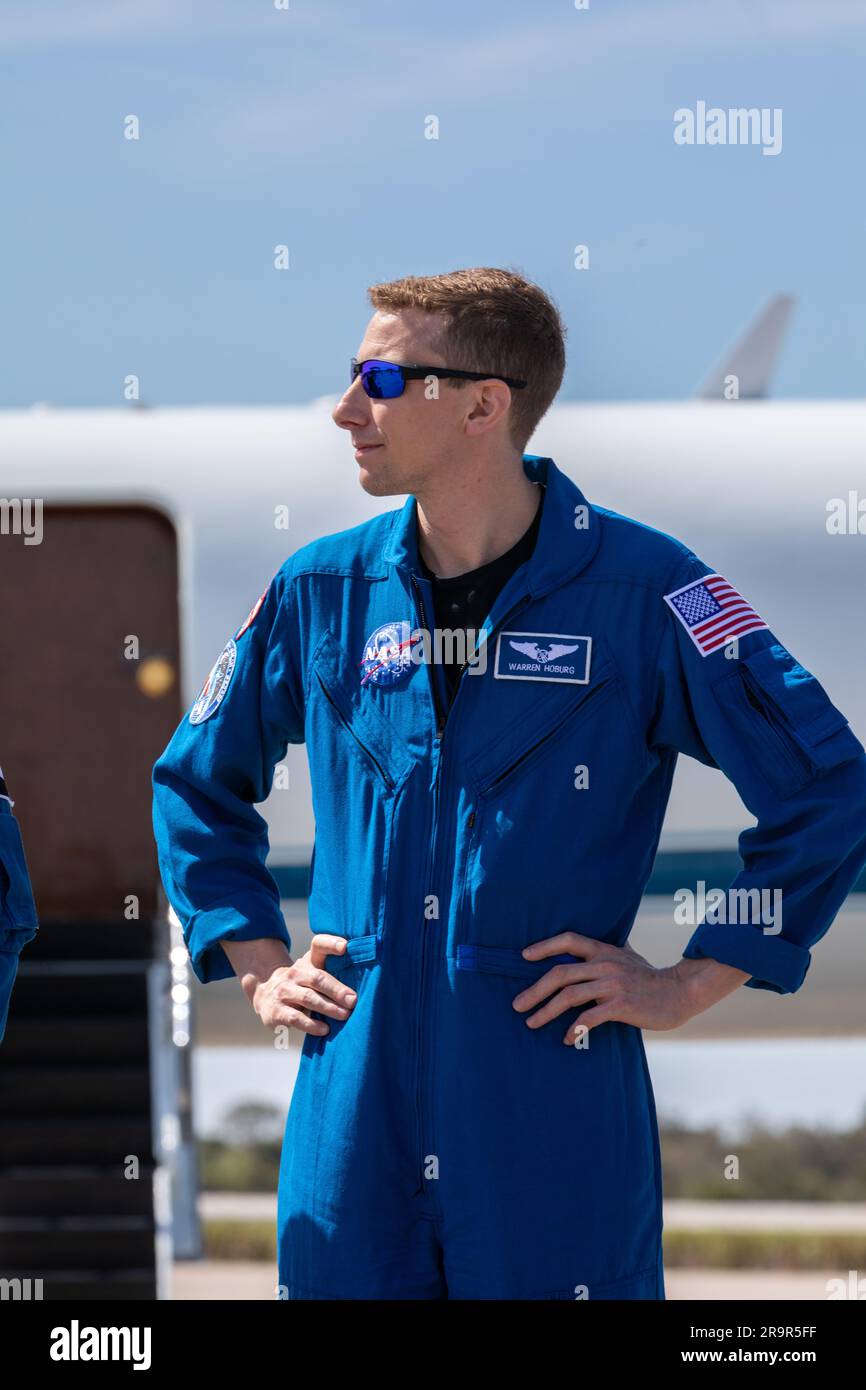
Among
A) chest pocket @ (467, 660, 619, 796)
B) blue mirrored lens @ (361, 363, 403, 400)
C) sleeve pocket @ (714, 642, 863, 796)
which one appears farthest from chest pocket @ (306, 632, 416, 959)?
sleeve pocket @ (714, 642, 863, 796)

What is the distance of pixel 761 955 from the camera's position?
86.1 inches

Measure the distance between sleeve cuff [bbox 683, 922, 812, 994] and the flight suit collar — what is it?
0.55m

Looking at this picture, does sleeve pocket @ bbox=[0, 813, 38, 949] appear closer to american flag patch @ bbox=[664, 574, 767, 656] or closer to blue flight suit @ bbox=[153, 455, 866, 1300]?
blue flight suit @ bbox=[153, 455, 866, 1300]

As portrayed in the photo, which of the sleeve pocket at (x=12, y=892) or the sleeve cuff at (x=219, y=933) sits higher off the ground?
the sleeve pocket at (x=12, y=892)

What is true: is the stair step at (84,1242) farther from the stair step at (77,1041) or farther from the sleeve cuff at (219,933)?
the sleeve cuff at (219,933)

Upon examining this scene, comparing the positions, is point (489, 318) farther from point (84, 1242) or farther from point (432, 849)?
point (84, 1242)

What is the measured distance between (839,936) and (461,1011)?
3.81 metres

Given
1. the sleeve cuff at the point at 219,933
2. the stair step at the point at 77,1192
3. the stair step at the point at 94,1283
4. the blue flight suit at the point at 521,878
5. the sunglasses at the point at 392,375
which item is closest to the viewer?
the blue flight suit at the point at 521,878

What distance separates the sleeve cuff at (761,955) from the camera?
2.19 meters

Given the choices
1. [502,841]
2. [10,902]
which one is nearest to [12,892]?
[10,902]

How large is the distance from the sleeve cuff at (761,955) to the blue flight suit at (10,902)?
984 mm

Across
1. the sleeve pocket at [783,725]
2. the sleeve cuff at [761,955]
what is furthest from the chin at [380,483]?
the sleeve cuff at [761,955]

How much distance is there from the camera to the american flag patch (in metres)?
2.21
